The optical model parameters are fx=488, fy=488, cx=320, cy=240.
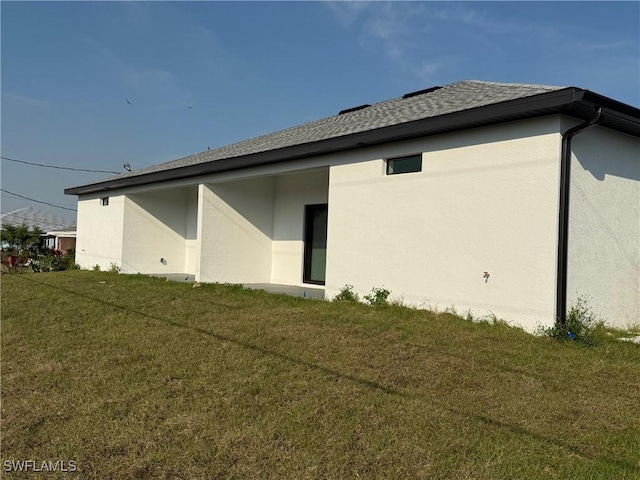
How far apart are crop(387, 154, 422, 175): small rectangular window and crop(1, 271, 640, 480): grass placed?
2420 mm

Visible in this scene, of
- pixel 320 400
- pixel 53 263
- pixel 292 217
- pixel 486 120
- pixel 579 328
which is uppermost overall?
pixel 486 120

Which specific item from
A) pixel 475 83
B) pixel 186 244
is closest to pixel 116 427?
pixel 475 83

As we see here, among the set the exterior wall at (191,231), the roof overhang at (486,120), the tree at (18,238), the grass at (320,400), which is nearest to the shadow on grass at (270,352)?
the grass at (320,400)

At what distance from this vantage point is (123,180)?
15359 mm

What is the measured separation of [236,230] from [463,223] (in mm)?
6838

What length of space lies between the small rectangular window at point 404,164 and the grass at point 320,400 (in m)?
2.42

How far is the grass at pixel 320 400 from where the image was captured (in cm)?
312

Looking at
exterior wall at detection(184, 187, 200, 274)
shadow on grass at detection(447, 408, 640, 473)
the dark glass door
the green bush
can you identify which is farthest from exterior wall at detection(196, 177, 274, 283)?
the green bush

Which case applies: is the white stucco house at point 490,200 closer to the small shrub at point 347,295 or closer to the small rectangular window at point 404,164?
the small rectangular window at point 404,164

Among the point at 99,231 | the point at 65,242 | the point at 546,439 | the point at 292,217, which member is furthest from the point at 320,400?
the point at 65,242

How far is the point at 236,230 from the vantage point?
1245 centimetres

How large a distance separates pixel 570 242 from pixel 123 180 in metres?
13.2

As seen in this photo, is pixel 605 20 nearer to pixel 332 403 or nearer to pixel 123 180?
pixel 332 403

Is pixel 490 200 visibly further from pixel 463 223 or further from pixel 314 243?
pixel 314 243
